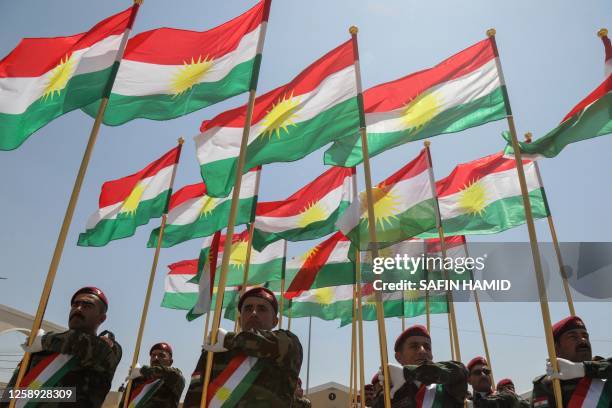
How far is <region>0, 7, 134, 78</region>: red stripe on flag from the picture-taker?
7738mm

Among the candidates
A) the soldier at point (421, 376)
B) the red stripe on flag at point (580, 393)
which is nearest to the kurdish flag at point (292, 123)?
the soldier at point (421, 376)

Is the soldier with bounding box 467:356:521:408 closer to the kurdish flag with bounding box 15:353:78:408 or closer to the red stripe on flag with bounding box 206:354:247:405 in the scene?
Answer: the red stripe on flag with bounding box 206:354:247:405

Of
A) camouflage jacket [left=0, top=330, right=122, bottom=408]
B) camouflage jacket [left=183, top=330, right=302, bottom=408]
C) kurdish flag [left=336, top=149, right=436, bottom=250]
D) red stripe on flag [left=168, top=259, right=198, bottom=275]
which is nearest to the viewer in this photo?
camouflage jacket [left=183, top=330, right=302, bottom=408]

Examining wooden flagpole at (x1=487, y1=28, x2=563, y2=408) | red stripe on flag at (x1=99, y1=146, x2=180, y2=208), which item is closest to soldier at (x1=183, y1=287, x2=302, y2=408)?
wooden flagpole at (x1=487, y1=28, x2=563, y2=408)

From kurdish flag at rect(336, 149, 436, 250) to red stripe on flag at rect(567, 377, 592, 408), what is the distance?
4.39 m

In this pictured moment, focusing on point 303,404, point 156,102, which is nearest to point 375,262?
point 156,102

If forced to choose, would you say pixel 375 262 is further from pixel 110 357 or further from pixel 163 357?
pixel 163 357

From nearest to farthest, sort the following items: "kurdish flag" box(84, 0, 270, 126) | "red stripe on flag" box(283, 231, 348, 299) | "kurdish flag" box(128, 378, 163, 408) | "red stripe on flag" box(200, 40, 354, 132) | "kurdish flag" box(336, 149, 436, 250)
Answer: "kurdish flag" box(84, 0, 270, 126) → "kurdish flag" box(128, 378, 163, 408) → "red stripe on flag" box(200, 40, 354, 132) → "kurdish flag" box(336, 149, 436, 250) → "red stripe on flag" box(283, 231, 348, 299)

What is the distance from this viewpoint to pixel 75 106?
7.37 meters

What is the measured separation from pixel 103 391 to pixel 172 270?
38.4 feet

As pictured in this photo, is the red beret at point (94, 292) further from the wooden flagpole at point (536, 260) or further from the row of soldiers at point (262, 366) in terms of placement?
the wooden flagpole at point (536, 260)

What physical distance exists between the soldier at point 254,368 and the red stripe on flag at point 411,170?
6123 millimetres

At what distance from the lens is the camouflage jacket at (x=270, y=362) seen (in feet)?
14.2

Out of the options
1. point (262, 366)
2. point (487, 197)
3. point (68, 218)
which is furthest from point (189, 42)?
point (487, 197)
